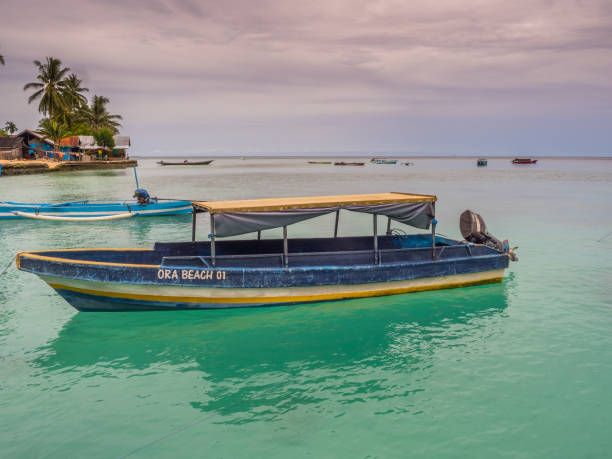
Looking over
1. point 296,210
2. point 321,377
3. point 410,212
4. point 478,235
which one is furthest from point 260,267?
point 478,235

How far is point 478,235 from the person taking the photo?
1253 centimetres

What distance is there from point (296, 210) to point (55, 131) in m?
75.8

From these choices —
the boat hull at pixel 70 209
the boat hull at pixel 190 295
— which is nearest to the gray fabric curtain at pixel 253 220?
the boat hull at pixel 190 295

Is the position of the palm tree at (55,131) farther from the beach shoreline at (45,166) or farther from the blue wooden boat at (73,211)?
the blue wooden boat at (73,211)

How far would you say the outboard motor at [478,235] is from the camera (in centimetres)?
1227

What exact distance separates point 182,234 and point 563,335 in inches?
644

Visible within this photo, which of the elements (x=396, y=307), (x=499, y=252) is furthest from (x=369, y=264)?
(x=499, y=252)

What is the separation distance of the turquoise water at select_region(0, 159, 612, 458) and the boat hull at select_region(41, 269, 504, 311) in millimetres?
302

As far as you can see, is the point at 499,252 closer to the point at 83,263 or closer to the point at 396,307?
the point at 396,307

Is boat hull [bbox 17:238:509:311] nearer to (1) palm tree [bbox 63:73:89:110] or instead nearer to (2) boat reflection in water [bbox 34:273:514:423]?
(2) boat reflection in water [bbox 34:273:514:423]

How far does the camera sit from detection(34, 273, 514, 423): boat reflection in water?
7.03 meters

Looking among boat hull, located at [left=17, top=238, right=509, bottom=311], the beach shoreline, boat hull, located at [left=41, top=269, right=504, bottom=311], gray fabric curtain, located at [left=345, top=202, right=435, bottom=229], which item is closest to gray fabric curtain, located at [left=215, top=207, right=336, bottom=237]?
boat hull, located at [left=17, top=238, right=509, bottom=311]

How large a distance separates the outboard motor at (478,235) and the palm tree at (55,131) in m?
75.7

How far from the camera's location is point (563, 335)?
30.2 feet
